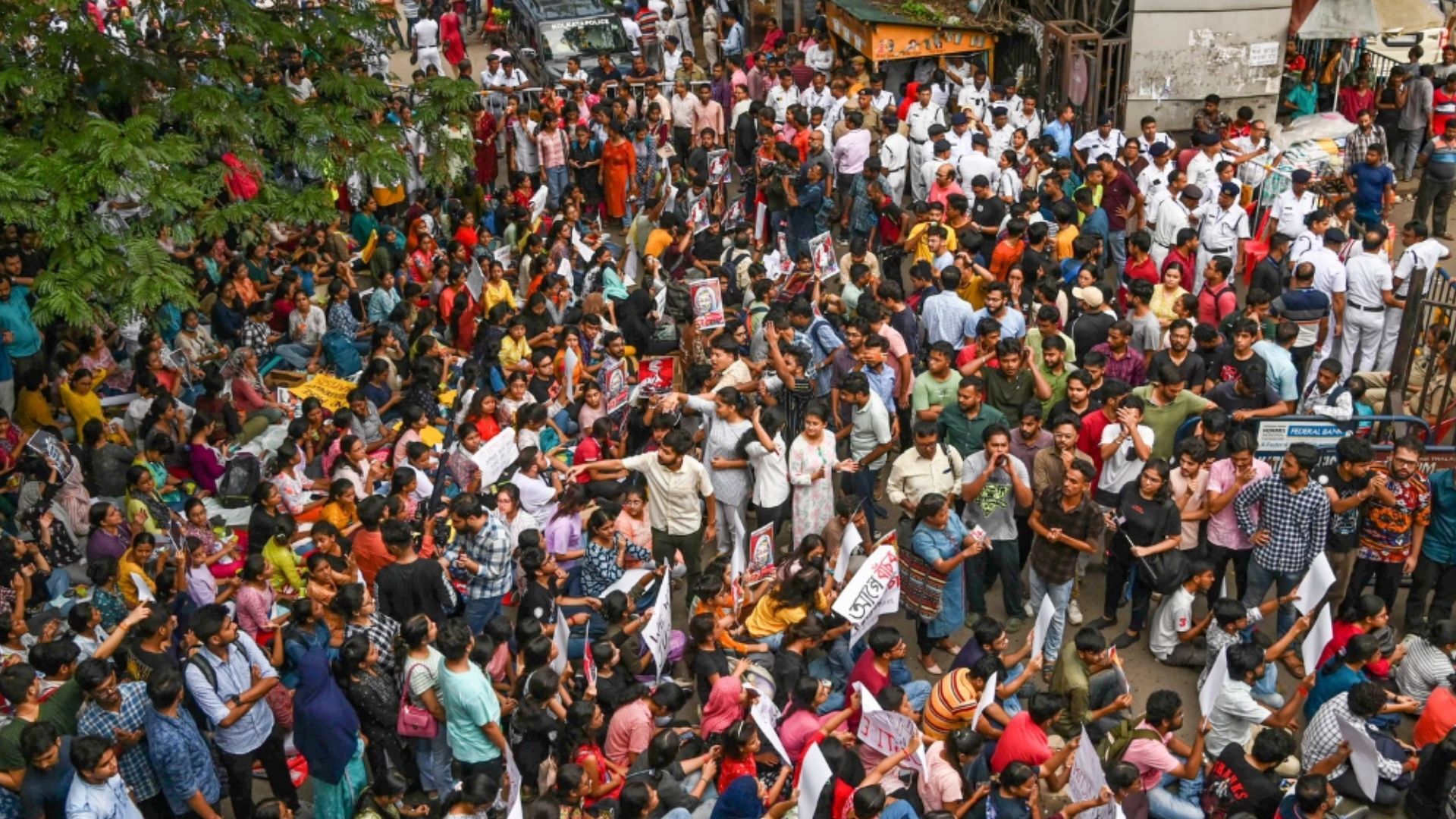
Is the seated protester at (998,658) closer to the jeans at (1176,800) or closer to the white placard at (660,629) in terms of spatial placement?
the jeans at (1176,800)

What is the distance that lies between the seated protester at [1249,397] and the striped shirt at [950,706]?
3.16 meters

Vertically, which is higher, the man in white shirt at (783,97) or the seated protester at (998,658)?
the man in white shirt at (783,97)

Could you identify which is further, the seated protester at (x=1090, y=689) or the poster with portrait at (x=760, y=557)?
Answer: the poster with portrait at (x=760, y=557)

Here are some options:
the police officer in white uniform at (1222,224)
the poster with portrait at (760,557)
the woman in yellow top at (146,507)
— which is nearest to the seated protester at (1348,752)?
the poster with portrait at (760,557)

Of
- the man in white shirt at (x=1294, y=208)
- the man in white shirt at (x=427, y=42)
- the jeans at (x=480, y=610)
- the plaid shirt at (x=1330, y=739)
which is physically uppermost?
the man in white shirt at (x=427, y=42)

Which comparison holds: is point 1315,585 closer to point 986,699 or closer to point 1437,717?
point 1437,717

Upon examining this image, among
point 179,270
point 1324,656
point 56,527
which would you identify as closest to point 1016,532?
point 1324,656

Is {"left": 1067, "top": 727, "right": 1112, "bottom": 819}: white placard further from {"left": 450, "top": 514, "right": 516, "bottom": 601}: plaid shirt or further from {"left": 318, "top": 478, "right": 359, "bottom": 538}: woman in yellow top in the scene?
{"left": 318, "top": 478, "right": 359, "bottom": 538}: woman in yellow top

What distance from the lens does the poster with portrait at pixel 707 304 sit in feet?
37.7

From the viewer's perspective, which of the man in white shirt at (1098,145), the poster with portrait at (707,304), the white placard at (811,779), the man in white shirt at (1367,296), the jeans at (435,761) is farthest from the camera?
the man in white shirt at (1098,145)

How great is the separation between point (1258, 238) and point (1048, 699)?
27.8 ft

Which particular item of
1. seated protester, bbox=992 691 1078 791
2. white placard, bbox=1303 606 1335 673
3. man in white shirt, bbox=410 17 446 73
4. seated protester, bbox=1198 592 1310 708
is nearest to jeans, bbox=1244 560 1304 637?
seated protester, bbox=1198 592 1310 708

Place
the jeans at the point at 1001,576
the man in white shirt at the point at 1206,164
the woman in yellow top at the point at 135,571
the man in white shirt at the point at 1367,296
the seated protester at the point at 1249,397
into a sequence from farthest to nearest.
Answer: the man in white shirt at the point at 1206,164 → the man in white shirt at the point at 1367,296 → the seated protester at the point at 1249,397 → the jeans at the point at 1001,576 → the woman in yellow top at the point at 135,571

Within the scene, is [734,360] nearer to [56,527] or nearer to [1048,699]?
[1048,699]
